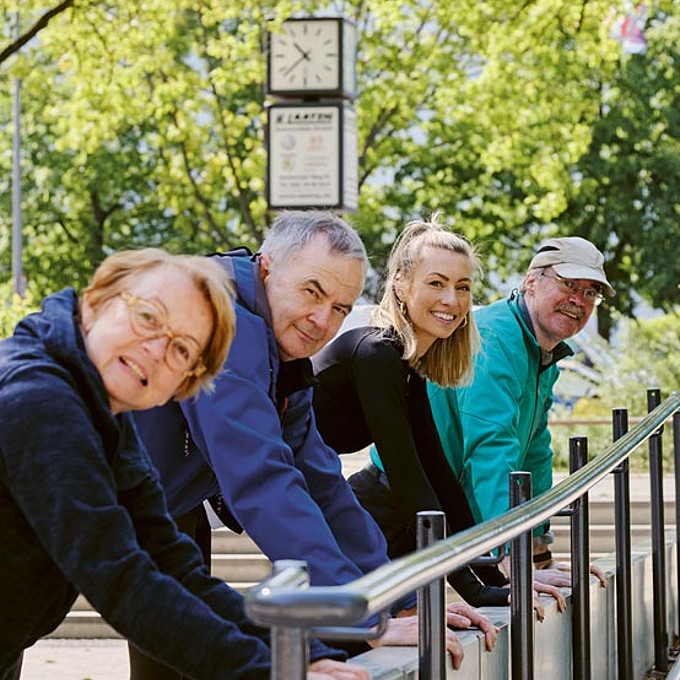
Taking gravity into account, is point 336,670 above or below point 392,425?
below

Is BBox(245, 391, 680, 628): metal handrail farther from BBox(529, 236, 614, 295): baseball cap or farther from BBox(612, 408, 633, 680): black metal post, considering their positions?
BBox(612, 408, 633, 680): black metal post

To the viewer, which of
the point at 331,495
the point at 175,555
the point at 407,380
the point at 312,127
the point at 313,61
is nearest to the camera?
the point at 175,555

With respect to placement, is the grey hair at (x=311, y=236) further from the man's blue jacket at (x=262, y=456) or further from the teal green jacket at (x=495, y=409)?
the teal green jacket at (x=495, y=409)

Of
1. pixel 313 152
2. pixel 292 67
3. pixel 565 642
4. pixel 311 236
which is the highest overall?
pixel 292 67

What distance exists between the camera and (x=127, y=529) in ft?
8.04

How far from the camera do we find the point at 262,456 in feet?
10.9

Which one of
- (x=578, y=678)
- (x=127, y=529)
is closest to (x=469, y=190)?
(x=578, y=678)

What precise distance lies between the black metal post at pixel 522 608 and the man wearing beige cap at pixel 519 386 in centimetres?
48

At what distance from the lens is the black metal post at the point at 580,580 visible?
5230 mm

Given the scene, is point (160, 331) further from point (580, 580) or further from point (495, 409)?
point (580, 580)

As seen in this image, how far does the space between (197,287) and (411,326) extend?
197 centimetres

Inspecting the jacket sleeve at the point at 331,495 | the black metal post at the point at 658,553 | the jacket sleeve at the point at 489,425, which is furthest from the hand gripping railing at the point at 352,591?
the black metal post at the point at 658,553

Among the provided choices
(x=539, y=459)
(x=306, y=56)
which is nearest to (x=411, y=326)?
(x=539, y=459)

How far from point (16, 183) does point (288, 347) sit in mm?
31318
